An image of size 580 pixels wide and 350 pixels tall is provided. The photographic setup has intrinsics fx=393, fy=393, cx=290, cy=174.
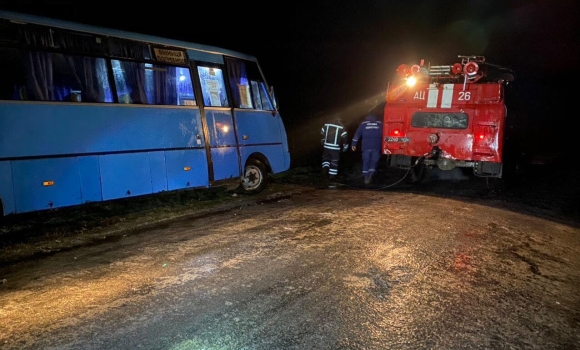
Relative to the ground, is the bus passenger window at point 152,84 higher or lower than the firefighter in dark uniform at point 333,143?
higher

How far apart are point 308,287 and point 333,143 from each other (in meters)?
6.78

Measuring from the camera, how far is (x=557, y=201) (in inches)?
332

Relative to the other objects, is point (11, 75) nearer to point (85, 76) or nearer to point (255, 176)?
point (85, 76)

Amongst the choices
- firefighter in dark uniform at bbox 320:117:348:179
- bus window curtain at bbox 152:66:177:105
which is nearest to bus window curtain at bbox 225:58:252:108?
bus window curtain at bbox 152:66:177:105

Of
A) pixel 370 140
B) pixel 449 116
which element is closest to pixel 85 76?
pixel 370 140

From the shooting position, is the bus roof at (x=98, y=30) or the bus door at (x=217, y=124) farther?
the bus door at (x=217, y=124)

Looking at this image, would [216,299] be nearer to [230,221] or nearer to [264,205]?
[230,221]

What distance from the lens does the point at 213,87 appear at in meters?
7.79

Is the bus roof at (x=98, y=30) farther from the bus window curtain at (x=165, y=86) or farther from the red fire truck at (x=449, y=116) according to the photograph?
the red fire truck at (x=449, y=116)

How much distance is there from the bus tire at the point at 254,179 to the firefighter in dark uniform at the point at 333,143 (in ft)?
7.63

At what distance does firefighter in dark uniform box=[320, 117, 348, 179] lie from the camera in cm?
1019

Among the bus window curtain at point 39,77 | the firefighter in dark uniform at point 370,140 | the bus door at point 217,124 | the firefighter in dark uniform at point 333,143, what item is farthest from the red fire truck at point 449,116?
the bus window curtain at point 39,77

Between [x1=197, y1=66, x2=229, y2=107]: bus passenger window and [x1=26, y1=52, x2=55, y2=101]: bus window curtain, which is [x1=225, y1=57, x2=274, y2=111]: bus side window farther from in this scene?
[x1=26, y1=52, x2=55, y2=101]: bus window curtain

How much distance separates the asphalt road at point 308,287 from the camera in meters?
3.04
